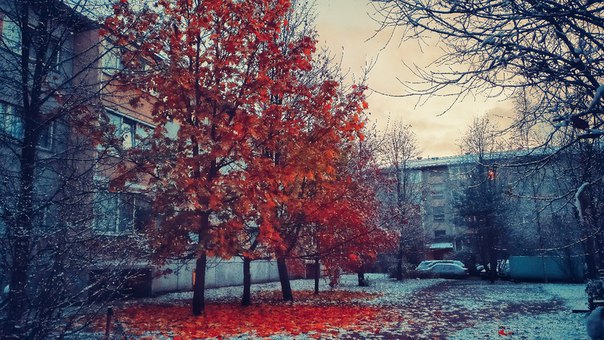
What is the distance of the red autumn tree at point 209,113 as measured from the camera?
10.9 metres

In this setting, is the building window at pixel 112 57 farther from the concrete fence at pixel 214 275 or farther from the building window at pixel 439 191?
the building window at pixel 439 191

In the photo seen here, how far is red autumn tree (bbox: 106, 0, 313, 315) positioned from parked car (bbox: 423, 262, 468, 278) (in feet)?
92.2

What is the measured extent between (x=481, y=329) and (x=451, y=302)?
22.6 feet

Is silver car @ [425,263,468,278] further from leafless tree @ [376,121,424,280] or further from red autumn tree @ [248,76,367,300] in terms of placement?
red autumn tree @ [248,76,367,300]

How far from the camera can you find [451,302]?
1647cm

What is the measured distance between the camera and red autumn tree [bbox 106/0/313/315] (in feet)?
35.6

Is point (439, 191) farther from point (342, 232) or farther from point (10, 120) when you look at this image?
point (10, 120)

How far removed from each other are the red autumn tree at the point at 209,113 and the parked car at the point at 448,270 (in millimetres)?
28105

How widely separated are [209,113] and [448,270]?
1200 inches

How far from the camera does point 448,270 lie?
1405 inches

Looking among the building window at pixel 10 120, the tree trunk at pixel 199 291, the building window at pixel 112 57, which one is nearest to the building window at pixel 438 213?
Answer: the building window at pixel 112 57

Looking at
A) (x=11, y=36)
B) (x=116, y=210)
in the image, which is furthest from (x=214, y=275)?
(x=11, y=36)

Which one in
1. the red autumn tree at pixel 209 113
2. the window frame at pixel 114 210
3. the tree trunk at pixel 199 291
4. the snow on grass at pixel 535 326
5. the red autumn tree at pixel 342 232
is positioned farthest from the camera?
the red autumn tree at pixel 342 232

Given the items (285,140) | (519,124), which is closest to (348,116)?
(285,140)
